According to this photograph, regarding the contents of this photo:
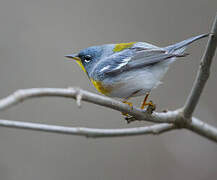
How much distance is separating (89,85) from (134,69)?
2560 mm

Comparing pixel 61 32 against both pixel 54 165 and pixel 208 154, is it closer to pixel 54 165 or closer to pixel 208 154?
pixel 54 165

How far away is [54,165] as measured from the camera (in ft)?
18.6

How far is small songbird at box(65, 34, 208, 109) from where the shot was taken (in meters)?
3.62

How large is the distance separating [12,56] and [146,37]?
2748mm

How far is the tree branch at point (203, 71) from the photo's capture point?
267 cm

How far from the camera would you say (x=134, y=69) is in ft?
12.3

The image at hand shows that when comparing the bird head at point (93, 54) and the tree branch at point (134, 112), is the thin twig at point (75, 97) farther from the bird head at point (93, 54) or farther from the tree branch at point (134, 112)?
the bird head at point (93, 54)

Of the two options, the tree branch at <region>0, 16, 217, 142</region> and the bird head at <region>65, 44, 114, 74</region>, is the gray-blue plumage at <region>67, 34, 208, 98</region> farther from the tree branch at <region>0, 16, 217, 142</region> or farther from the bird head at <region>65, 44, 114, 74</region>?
the tree branch at <region>0, 16, 217, 142</region>

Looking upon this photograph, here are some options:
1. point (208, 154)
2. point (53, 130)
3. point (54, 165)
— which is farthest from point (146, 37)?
point (53, 130)

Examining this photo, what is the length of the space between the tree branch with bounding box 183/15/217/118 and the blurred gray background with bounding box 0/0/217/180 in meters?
2.19

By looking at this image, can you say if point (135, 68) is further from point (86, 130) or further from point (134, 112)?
point (86, 130)

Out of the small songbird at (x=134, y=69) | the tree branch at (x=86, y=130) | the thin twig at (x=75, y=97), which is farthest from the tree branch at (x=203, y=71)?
the small songbird at (x=134, y=69)

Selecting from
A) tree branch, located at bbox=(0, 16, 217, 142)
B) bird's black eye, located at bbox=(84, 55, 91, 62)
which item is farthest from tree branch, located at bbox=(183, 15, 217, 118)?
bird's black eye, located at bbox=(84, 55, 91, 62)

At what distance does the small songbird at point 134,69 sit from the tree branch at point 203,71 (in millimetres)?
489
